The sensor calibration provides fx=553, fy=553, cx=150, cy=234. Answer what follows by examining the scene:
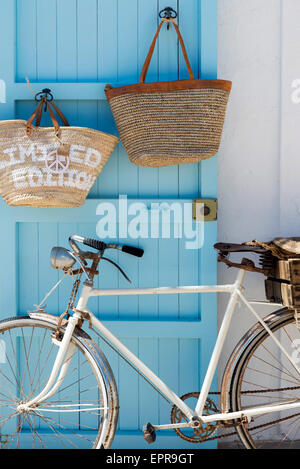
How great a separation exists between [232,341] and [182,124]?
1201 millimetres

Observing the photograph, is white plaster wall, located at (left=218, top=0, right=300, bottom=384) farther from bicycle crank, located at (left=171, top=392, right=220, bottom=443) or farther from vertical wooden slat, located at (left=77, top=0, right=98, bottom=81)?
vertical wooden slat, located at (left=77, top=0, right=98, bottom=81)

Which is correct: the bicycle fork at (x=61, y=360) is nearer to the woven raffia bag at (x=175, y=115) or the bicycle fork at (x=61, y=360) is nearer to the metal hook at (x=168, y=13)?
the woven raffia bag at (x=175, y=115)

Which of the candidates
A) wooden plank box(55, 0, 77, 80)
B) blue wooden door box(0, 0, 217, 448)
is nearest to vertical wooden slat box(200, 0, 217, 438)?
blue wooden door box(0, 0, 217, 448)

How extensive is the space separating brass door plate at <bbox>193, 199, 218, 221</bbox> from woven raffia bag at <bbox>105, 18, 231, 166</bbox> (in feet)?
0.87

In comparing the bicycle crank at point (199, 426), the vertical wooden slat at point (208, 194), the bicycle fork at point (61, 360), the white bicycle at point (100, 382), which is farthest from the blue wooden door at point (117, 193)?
the bicycle fork at point (61, 360)

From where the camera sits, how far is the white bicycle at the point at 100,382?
A: 8.18 ft

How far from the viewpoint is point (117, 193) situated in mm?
2881

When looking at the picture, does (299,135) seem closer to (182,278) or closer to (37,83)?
(182,278)

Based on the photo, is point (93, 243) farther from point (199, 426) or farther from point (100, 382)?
point (199, 426)

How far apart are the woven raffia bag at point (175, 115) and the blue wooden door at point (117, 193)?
0.23 m

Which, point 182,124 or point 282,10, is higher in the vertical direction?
point 282,10
